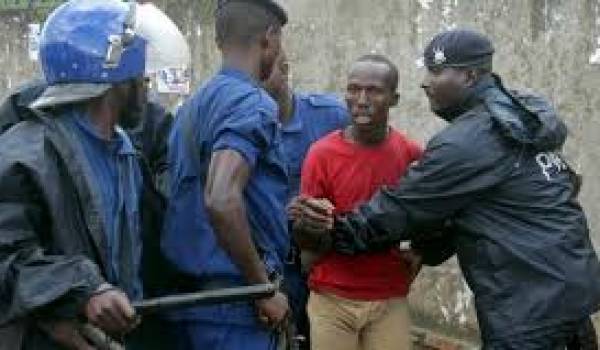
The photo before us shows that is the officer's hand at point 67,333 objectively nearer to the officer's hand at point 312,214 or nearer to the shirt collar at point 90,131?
the shirt collar at point 90,131

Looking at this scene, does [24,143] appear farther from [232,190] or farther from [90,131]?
[232,190]

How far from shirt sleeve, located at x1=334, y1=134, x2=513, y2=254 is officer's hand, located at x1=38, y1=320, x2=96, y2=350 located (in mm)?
1409

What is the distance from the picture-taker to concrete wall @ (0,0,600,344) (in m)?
4.93

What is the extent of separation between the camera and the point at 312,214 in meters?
3.77

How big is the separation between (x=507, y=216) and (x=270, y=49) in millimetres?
1075

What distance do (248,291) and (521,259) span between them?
1.20 metres

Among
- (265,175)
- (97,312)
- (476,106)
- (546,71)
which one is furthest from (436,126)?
(97,312)

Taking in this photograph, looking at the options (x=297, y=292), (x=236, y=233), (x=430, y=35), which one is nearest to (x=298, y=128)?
(x=297, y=292)

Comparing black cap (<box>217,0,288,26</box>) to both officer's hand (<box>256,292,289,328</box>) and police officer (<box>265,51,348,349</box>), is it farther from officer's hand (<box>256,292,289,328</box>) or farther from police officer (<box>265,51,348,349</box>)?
officer's hand (<box>256,292,289,328</box>)

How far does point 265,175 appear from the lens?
10.5 feet

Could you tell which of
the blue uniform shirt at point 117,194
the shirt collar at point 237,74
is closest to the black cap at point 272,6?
the shirt collar at point 237,74

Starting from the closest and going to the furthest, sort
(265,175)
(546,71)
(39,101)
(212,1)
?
(39,101) < (265,175) < (546,71) < (212,1)

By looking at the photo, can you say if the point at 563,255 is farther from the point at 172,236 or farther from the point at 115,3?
the point at 115,3

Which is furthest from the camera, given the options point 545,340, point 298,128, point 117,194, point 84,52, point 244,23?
point 298,128
